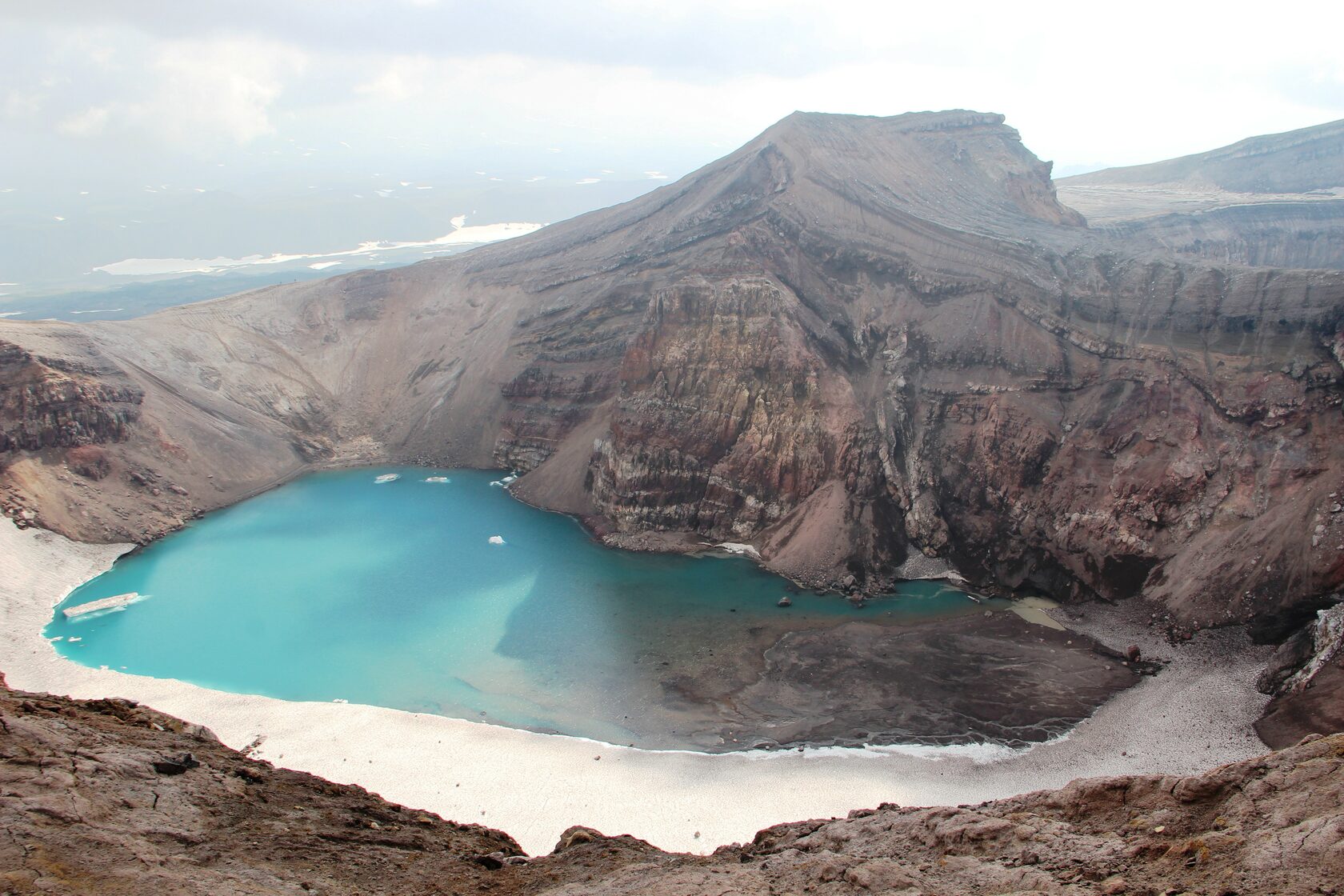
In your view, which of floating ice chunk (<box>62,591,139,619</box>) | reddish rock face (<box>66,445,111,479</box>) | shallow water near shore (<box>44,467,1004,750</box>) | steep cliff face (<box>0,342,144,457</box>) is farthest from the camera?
reddish rock face (<box>66,445,111,479</box>)

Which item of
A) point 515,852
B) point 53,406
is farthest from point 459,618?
point 53,406

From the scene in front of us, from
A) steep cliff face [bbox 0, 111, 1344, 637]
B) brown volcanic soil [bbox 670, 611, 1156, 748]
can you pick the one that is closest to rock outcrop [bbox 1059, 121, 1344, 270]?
steep cliff face [bbox 0, 111, 1344, 637]

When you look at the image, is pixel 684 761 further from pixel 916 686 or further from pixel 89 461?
pixel 89 461

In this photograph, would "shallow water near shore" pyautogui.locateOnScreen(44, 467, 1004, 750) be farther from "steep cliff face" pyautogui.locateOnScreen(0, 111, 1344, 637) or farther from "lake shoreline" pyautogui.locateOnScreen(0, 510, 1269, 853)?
"steep cliff face" pyautogui.locateOnScreen(0, 111, 1344, 637)

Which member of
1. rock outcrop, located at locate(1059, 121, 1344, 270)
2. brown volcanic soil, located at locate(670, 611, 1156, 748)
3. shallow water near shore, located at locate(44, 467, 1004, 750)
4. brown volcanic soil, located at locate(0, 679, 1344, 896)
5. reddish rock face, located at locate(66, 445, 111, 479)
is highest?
rock outcrop, located at locate(1059, 121, 1344, 270)

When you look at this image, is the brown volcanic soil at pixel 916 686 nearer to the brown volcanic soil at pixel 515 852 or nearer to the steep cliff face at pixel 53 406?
the brown volcanic soil at pixel 515 852

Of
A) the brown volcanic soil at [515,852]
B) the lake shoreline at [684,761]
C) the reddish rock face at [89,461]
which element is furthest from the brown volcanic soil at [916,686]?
the reddish rock face at [89,461]

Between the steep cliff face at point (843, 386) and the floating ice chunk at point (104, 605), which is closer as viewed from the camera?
the steep cliff face at point (843, 386)

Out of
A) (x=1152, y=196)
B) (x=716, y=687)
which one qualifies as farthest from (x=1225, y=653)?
(x=1152, y=196)
